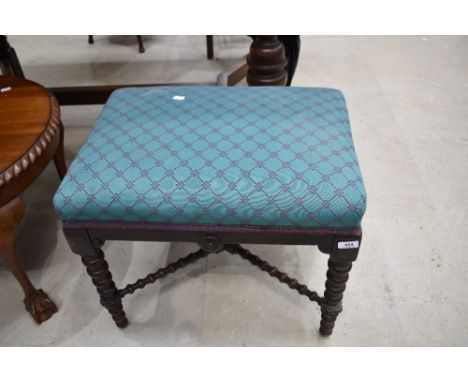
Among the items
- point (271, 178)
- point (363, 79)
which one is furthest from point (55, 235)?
point (363, 79)

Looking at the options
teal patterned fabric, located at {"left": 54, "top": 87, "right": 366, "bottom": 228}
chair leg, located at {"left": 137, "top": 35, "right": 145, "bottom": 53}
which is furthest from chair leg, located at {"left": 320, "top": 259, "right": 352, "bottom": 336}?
chair leg, located at {"left": 137, "top": 35, "right": 145, "bottom": 53}

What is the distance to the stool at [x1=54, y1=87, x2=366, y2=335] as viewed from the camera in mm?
654

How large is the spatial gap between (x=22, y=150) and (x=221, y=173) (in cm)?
42

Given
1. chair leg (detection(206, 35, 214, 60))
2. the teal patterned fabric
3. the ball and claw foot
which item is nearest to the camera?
the teal patterned fabric

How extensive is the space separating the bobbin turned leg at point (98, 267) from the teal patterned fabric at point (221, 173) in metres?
0.04

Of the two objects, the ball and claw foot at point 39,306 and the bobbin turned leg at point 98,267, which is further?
the ball and claw foot at point 39,306

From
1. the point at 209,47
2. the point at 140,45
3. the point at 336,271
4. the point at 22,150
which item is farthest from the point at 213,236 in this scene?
the point at 140,45

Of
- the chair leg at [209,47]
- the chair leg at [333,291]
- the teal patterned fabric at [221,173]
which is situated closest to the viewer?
the teal patterned fabric at [221,173]

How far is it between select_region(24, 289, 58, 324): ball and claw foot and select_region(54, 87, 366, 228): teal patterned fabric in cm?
44

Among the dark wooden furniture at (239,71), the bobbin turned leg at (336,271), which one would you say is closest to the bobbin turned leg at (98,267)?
the bobbin turned leg at (336,271)

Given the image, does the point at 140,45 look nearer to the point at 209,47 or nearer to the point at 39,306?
the point at 209,47

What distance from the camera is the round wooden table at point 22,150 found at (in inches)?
31.0

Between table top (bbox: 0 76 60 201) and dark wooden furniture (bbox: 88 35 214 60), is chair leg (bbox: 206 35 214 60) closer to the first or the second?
dark wooden furniture (bbox: 88 35 214 60)

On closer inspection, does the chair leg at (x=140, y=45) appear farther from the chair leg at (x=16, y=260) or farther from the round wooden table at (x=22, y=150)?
the chair leg at (x=16, y=260)
